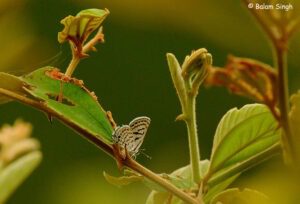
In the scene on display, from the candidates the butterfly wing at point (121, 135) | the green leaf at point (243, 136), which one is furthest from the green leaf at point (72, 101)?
the green leaf at point (243, 136)

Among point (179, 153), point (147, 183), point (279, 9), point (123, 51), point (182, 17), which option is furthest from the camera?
point (123, 51)

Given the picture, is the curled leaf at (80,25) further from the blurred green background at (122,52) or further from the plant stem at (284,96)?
the plant stem at (284,96)

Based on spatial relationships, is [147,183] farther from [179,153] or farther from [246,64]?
[179,153]

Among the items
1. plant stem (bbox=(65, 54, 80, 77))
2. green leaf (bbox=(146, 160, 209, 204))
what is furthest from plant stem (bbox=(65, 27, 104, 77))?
green leaf (bbox=(146, 160, 209, 204))

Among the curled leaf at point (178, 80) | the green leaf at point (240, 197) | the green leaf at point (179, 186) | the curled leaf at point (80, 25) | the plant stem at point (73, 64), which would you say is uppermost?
the curled leaf at point (80, 25)

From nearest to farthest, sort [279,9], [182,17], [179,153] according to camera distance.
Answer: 1. [279,9]
2. [182,17]
3. [179,153]

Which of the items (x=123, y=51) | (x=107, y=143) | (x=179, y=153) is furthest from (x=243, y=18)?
(x=123, y=51)

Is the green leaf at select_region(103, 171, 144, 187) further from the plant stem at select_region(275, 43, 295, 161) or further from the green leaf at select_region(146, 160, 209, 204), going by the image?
the plant stem at select_region(275, 43, 295, 161)
